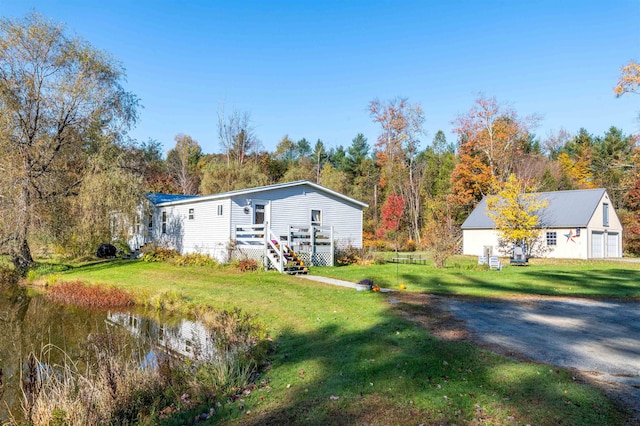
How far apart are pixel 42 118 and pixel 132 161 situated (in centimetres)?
445

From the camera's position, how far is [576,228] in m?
26.8

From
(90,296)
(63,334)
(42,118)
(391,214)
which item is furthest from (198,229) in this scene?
(391,214)

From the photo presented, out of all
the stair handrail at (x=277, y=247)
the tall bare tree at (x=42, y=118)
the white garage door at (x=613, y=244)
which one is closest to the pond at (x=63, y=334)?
the tall bare tree at (x=42, y=118)

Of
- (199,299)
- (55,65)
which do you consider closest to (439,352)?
(199,299)

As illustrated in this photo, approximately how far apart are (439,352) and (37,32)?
21561 mm

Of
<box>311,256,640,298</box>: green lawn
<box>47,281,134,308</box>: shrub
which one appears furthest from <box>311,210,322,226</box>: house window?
<box>47,281,134,308</box>: shrub

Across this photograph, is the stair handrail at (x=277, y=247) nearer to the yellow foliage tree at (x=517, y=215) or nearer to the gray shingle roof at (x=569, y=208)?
the yellow foliage tree at (x=517, y=215)

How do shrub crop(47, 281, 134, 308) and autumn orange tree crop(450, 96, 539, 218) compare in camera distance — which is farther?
autumn orange tree crop(450, 96, 539, 218)

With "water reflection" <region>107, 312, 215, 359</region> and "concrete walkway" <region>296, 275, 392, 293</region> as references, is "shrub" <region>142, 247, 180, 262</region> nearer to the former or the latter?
"water reflection" <region>107, 312, 215, 359</region>

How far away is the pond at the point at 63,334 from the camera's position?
7.32 meters

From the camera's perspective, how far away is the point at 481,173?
129ft

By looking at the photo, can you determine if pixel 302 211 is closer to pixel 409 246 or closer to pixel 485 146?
pixel 409 246

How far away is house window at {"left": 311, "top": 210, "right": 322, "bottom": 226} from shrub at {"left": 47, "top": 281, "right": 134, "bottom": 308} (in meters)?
10.8

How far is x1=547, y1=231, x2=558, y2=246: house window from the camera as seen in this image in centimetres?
2776
